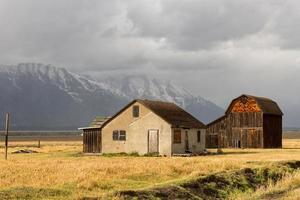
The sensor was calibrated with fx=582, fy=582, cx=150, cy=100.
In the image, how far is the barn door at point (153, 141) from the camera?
58.3 meters

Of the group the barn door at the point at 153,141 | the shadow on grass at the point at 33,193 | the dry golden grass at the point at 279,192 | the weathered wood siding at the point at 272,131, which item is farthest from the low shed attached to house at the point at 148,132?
the shadow on grass at the point at 33,193

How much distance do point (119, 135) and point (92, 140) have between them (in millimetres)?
3815

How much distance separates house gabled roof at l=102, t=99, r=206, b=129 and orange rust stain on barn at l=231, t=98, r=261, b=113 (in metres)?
17.9

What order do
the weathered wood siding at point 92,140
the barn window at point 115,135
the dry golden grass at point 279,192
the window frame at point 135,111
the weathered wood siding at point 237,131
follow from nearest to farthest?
the dry golden grass at point 279,192
the window frame at point 135,111
the barn window at point 115,135
the weathered wood siding at point 92,140
the weathered wood siding at point 237,131

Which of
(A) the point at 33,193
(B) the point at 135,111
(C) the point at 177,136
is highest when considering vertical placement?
(B) the point at 135,111

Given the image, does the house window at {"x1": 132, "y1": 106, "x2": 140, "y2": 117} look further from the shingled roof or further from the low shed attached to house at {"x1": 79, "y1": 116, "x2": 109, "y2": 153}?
the low shed attached to house at {"x1": 79, "y1": 116, "x2": 109, "y2": 153}

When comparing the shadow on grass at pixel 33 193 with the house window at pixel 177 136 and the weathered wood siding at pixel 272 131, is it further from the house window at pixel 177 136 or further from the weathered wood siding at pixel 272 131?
the weathered wood siding at pixel 272 131

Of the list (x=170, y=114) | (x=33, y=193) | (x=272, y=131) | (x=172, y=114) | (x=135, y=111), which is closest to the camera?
(x=33, y=193)

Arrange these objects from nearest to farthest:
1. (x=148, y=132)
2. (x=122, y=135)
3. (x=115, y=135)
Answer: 1. (x=148, y=132)
2. (x=122, y=135)
3. (x=115, y=135)

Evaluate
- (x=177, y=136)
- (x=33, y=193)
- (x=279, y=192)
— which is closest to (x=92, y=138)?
(x=177, y=136)

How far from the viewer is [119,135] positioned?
61.1m

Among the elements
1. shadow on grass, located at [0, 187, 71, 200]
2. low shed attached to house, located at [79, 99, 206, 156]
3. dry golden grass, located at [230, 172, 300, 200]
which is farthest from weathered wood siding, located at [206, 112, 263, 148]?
shadow on grass, located at [0, 187, 71, 200]

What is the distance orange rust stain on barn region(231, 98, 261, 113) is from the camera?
8056 centimetres

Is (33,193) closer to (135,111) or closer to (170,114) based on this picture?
(135,111)
